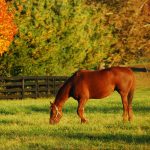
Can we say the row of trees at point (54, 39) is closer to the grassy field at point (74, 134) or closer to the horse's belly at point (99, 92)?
the grassy field at point (74, 134)

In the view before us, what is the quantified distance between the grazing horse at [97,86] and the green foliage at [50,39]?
21362 mm

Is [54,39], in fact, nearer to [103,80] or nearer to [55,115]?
[103,80]

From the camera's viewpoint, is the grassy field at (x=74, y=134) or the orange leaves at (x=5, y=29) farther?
the orange leaves at (x=5, y=29)

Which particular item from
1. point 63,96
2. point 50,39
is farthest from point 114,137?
point 50,39

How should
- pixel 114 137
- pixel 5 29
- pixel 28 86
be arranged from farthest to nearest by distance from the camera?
pixel 28 86 < pixel 5 29 < pixel 114 137

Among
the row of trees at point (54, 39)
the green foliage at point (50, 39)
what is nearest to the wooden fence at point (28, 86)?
the green foliage at point (50, 39)

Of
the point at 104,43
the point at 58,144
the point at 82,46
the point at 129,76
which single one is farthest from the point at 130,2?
the point at 58,144

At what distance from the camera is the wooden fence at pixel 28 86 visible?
36625mm

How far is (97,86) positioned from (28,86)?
2038 centimetres

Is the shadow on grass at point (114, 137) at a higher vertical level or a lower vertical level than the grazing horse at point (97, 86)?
lower

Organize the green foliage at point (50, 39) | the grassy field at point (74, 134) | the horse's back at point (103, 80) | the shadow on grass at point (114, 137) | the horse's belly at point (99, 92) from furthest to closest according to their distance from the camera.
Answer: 1. the green foliage at point (50, 39)
2. the horse's belly at point (99, 92)
3. the horse's back at point (103, 80)
4. the shadow on grass at point (114, 137)
5. the grassy field at point (74, 134)

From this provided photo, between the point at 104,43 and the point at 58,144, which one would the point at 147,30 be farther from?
the point at 58,144

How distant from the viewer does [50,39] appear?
138 feet

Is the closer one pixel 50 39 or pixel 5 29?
pixel 5 29
